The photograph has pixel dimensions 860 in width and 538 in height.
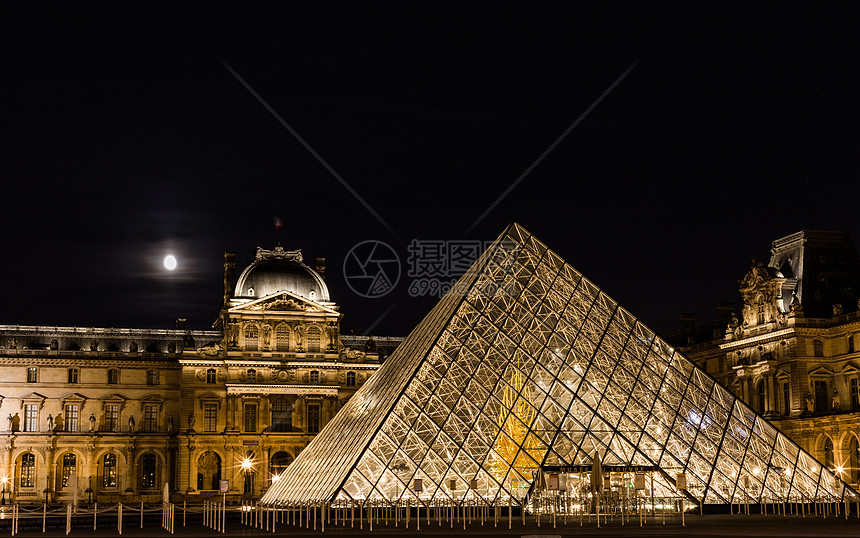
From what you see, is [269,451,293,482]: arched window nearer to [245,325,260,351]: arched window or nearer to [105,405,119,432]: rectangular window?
[245,325,260,351]: arched window

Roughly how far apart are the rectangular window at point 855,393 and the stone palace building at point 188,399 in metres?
29.7

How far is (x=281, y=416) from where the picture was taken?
70.2 metres

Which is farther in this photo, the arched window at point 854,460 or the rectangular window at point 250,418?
the rectangular window at point 250,418

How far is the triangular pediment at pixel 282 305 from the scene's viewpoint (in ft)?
227

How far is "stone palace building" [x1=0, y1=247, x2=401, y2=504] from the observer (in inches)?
2689

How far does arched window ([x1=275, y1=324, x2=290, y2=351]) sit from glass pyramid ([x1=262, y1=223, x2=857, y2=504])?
1230 inches

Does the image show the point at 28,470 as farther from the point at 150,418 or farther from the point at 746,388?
the point at 746,388

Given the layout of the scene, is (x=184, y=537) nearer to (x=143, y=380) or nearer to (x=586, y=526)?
(x=586, y=526)

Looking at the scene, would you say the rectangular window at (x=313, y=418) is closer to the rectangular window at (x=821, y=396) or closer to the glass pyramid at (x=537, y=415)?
the rectangular window at (x=821, y=396)

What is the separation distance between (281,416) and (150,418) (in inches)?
338

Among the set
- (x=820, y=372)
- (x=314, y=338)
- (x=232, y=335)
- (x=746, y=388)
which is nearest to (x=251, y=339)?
(x=232, y=335)

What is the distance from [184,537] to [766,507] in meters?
17.6

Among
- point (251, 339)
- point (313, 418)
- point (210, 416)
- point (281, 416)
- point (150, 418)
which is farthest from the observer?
point (150, 418)

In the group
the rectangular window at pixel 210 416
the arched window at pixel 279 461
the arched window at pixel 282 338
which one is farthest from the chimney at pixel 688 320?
the rectangular window at pixel 210 416
